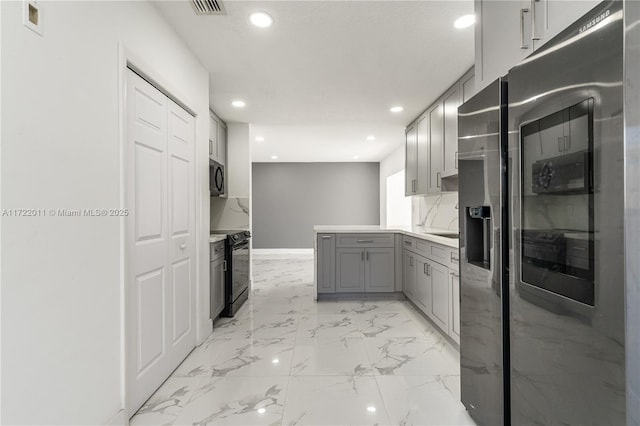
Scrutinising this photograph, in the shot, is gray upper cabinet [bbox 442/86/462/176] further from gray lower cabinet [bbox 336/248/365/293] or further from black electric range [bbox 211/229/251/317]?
black electric range [bbox 211/229/251/317]

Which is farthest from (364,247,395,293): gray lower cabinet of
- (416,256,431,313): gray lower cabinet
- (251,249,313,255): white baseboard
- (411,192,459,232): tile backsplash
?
(251,249,313,255): white baseboard

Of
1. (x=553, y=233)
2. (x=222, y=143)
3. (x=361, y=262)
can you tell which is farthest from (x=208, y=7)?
(x=361, y=262)

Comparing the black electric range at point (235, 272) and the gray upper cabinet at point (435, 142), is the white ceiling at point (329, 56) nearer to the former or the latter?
the gray upper cabinet at point (435, 142)

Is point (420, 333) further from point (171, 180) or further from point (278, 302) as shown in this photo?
point (171, 180)

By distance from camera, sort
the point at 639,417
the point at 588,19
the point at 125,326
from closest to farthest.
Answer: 1. the point at 639,417
2. the point at 588,19
3. the point at 125,326

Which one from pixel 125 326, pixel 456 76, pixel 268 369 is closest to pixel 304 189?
pixel 456 76

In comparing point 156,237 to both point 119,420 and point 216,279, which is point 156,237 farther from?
point 216,279

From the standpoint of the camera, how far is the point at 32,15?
1.06 meters

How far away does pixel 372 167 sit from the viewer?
774 centimetres

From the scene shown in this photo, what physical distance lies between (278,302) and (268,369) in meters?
1.64

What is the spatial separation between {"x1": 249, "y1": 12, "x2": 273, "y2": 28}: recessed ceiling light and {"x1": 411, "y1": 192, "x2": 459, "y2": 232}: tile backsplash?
273 cm

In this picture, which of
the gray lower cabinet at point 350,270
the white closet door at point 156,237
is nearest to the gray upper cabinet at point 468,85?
the gray lower cabinet at point 350,270

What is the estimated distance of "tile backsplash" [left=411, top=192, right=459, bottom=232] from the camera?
3.69 meters

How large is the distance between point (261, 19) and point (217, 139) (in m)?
2.17
